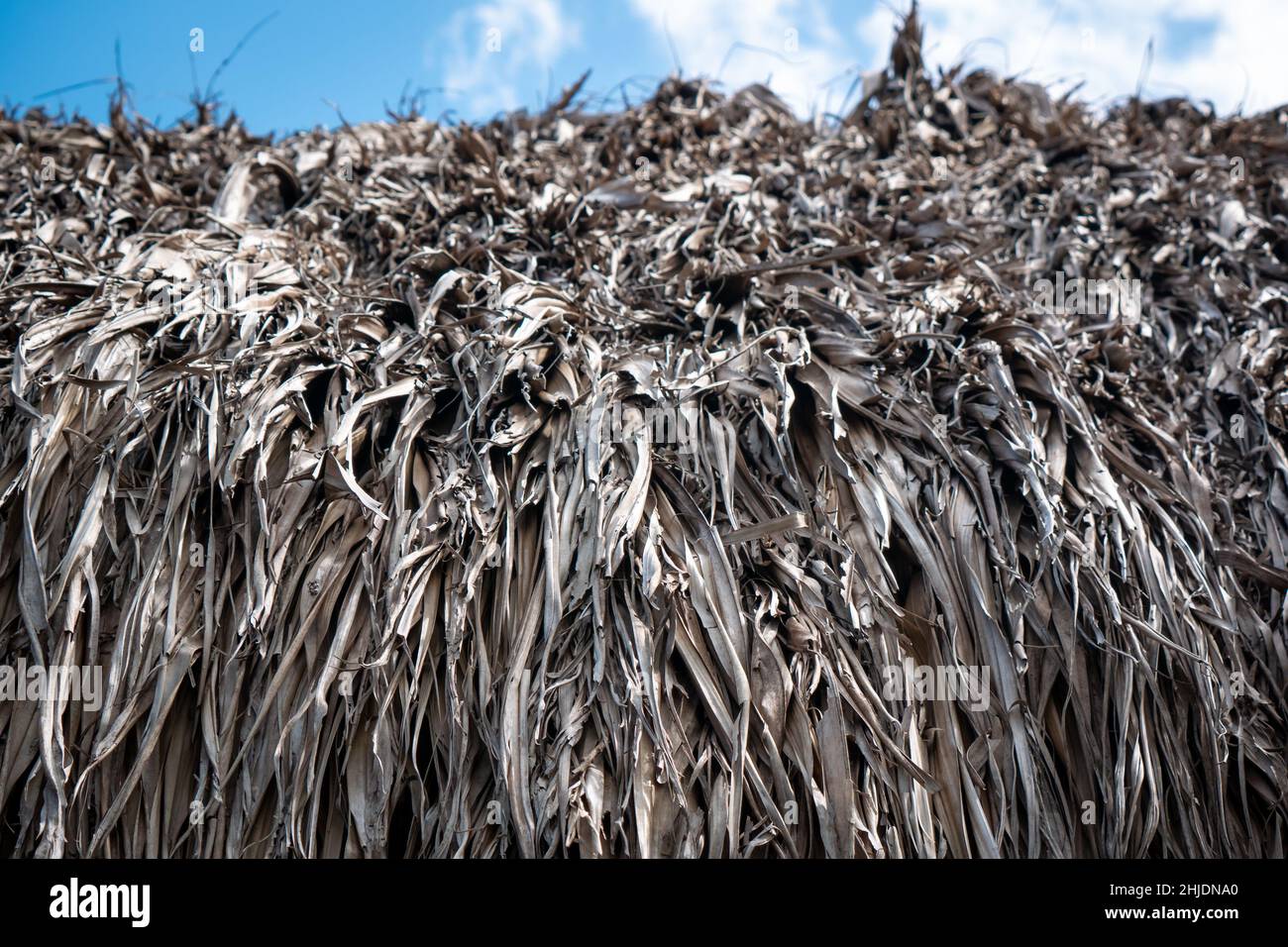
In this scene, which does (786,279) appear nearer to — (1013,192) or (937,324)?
(937,324)

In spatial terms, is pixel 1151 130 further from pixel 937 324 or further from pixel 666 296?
pixel 666 296

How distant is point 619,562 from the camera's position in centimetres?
197

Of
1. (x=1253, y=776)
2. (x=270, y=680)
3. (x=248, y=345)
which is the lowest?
(x=1253, y=776)

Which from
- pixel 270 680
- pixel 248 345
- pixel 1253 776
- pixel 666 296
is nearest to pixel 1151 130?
pixel 666 296

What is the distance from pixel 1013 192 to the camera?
12.0 ft

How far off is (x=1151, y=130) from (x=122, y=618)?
178 inches

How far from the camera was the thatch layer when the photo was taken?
1923 mm

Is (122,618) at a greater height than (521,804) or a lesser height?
greater

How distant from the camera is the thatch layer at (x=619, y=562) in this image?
1923 mm
